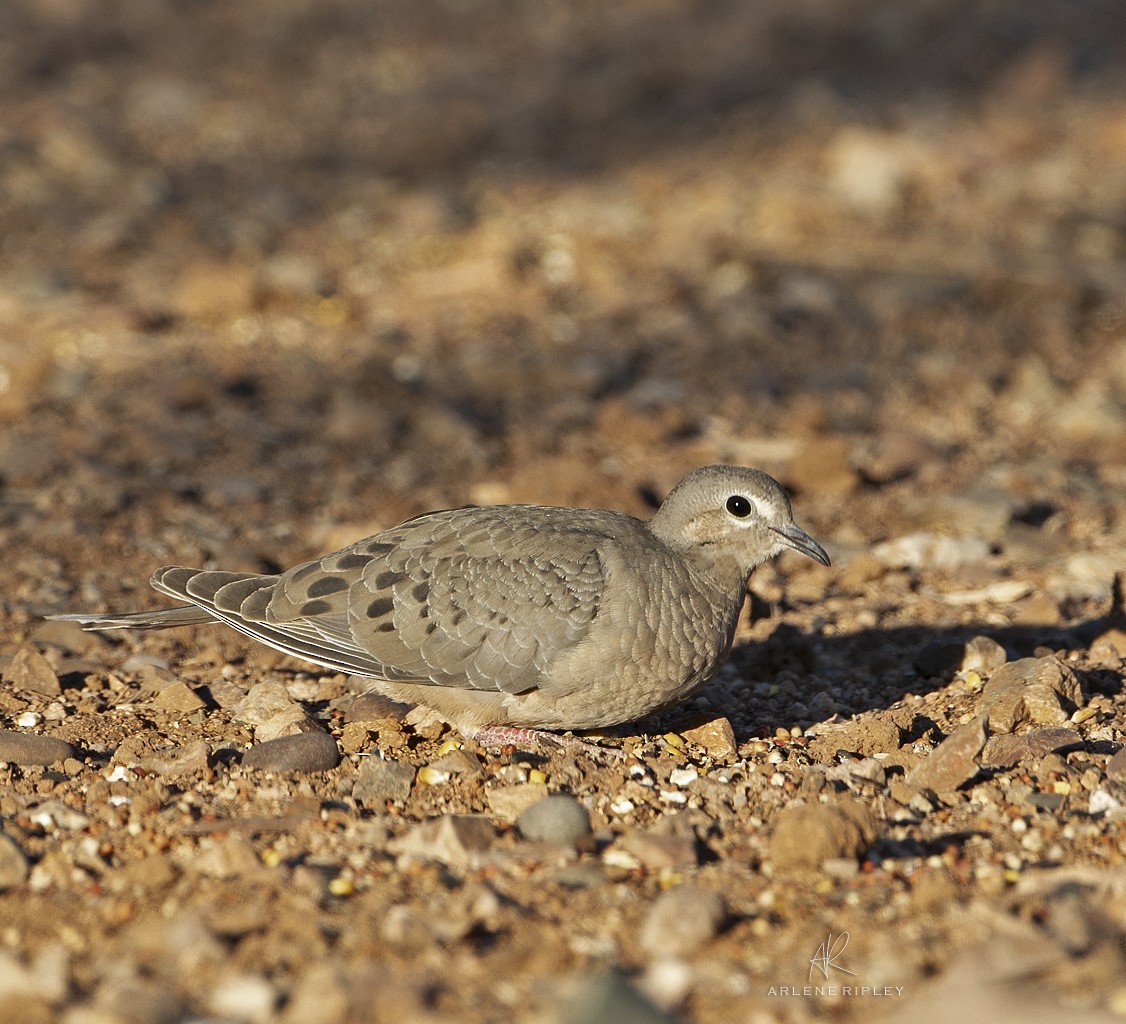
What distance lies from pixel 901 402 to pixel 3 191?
7734 mm

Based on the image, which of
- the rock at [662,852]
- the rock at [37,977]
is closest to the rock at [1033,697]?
the rock at [662,852]

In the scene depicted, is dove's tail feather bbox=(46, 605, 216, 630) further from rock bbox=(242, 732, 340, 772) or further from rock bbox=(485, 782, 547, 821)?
rock bbox=(485, 782, 547, 821)

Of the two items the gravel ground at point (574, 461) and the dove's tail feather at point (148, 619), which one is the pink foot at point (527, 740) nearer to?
the gravel ground at point (574, 461)

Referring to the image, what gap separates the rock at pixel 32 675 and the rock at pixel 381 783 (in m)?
1.62

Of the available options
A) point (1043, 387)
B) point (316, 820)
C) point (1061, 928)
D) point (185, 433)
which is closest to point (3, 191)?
point (185, 433)

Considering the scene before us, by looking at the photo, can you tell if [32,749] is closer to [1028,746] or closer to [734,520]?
[734,520]

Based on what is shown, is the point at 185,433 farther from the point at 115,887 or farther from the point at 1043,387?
the point at 1043,387

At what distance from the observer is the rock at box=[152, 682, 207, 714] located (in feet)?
19.5

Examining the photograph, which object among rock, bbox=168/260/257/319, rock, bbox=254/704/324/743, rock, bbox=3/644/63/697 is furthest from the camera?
rock, bbox=168/260/257/319

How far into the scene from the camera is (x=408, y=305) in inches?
437

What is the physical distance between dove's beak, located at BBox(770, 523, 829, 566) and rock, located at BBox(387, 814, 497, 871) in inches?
69.8

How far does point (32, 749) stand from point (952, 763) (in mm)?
3299

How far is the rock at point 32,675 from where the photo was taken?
6.11 meters

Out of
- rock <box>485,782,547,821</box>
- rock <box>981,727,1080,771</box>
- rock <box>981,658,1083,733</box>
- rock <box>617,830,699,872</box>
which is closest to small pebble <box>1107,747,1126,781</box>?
rock <box>981,727,1080,771</box>
